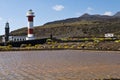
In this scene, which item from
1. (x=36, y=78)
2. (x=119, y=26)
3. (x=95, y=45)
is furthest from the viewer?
(x=119, y=26)

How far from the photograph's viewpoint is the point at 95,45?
27078mm

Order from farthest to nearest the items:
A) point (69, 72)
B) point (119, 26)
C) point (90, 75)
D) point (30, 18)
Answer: point (119, 26), point (30, 18), point (69, 72), point (90, 75)

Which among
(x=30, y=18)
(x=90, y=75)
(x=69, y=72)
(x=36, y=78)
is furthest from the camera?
(x=30, y=18)

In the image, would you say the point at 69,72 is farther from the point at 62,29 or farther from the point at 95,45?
the point at 62,29

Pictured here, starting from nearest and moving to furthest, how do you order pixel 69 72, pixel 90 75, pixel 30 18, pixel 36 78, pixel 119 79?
pixel 119 79 < pixel 36 78 < pixel 90 75 < pixel 69 72 < pixel 30 18

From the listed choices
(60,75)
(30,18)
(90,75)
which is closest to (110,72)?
(90,75)

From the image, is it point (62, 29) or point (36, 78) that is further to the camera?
point (62, 29)

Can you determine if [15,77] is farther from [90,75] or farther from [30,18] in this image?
[30,18]

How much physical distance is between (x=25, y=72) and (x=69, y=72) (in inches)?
52.0

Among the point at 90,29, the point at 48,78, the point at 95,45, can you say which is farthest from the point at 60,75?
the point at 90,29

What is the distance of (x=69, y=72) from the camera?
37.6ft

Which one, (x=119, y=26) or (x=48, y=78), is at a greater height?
(x=119, y=26)

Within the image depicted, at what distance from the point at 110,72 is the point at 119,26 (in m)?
81.6

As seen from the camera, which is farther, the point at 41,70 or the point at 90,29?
the point at 90,29
